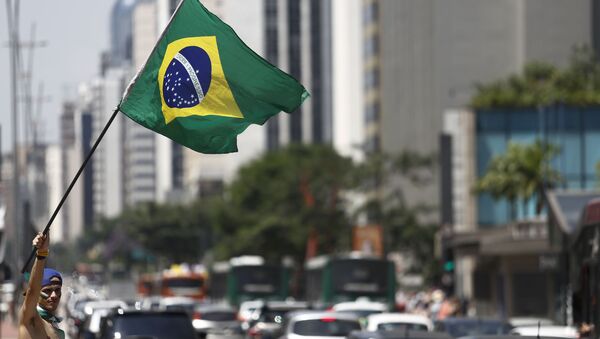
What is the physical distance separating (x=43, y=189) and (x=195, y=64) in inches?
4862

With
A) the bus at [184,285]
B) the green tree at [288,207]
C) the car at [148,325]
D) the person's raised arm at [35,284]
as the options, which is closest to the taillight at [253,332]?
the car at [148,325]

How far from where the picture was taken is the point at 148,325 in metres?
22.5

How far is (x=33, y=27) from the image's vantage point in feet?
249

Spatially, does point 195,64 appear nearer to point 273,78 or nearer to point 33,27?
point 273,78

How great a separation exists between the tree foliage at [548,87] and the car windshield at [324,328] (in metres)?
52.8

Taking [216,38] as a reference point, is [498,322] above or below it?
below

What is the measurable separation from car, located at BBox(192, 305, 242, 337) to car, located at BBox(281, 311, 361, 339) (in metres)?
19.0

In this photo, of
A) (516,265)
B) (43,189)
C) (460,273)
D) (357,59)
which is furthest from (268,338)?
(43,189)

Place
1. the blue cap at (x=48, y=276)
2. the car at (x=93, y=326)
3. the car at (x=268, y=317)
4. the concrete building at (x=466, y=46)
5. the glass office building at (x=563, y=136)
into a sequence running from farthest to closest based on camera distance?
1. the concrete building at (x=466, y=46)
2. the glass office building at (x=563, y=136)
3. the car at (x=268, y=317)
4. the car at (x=93, y=326)
5. the blue cap at (x=48, y=276)

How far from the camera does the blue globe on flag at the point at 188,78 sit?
41.6ft

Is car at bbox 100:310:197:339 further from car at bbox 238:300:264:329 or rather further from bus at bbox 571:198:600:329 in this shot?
car at bbox 238:300:264:329

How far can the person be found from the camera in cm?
1066

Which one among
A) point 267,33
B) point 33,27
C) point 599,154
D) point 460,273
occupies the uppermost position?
point 267,33

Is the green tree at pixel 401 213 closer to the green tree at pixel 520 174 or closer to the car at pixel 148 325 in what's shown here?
the green tree at pixel 520 174
